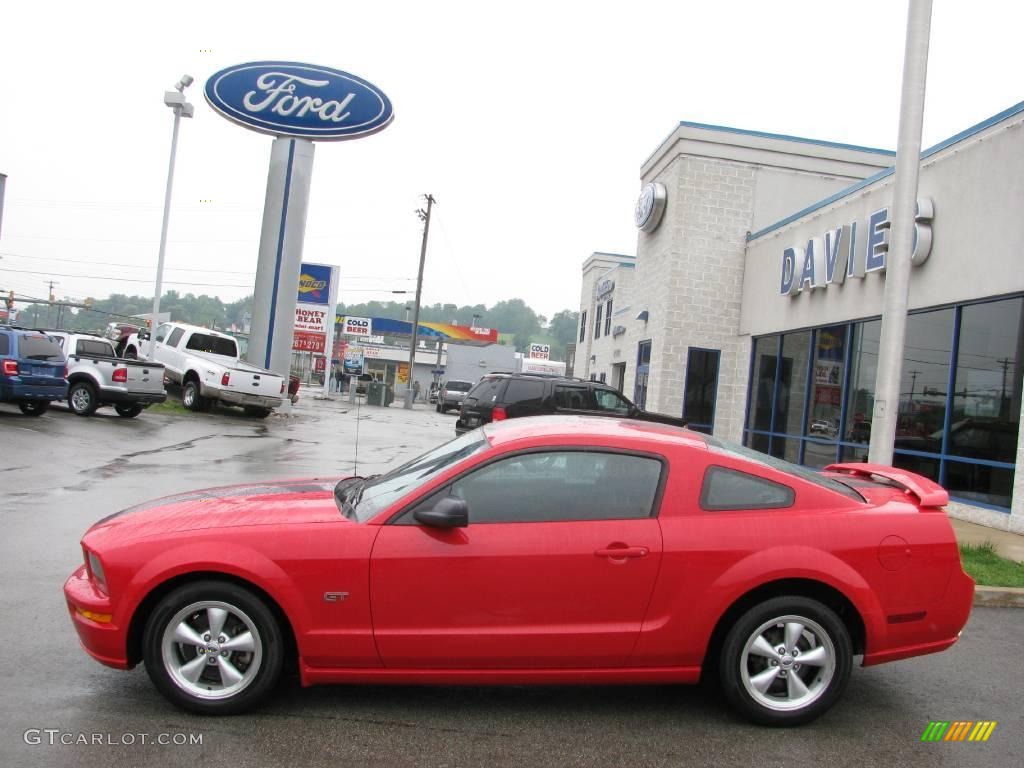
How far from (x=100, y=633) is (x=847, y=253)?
45.5ft

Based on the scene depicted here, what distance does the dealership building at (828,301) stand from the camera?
10688 mm

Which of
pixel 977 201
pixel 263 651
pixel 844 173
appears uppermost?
pixel 844 173

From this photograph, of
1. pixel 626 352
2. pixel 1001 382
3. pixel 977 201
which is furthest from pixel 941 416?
pixel 626 352

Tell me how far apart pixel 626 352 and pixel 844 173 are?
25.7ft

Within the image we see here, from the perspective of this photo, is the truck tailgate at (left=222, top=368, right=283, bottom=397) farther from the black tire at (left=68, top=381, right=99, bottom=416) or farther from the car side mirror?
the car side mirror

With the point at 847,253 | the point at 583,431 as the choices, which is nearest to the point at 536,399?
the point at 847,253

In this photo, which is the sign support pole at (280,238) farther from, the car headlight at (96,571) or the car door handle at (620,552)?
the car door handle at (620,552)

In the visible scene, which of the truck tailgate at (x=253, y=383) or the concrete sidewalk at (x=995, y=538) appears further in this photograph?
the truck tailgate at (x=253, y=383)

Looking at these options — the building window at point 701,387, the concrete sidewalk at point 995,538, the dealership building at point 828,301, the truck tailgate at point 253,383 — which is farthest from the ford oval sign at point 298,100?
the concrete sidewalk at point 995,538

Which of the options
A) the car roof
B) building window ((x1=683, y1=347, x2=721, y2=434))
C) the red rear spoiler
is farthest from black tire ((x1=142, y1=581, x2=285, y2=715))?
building window ((x1=683, y1=347, x2=721, y2=434))

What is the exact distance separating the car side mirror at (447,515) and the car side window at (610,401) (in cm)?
1059

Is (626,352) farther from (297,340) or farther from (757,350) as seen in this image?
(297,340)

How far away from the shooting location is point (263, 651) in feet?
12.4

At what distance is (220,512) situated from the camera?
13.5ft
